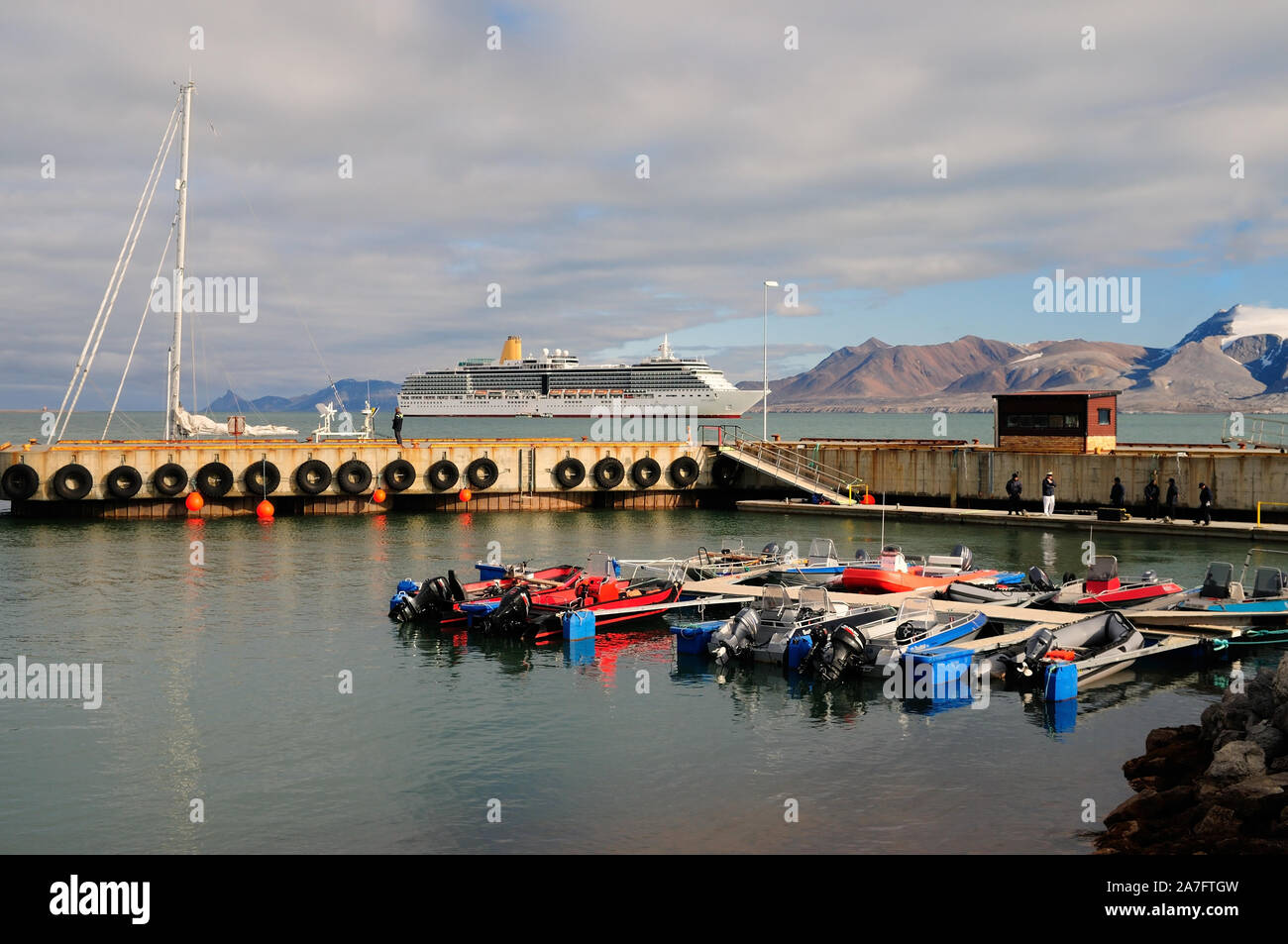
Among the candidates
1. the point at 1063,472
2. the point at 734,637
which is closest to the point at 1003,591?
the point at 734,637

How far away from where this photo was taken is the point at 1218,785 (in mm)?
A: 13211

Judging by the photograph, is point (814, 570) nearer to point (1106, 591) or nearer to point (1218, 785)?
point (1106, 591)

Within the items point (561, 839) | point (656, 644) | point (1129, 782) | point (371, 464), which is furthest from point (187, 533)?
point (1129, 782)

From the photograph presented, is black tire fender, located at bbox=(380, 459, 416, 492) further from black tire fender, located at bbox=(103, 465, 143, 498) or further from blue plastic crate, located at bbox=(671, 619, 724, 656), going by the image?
blue plastic crate, located at bbox=(671, 619, 724, 656)

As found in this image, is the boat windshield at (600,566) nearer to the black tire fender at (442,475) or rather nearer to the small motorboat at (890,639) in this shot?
the small motorboat at (890,639)

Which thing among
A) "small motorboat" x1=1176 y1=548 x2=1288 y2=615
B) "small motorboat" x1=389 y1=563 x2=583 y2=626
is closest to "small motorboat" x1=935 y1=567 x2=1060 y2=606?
"small motorboat" x1=1176 y1=548 x2=1288 y2=615

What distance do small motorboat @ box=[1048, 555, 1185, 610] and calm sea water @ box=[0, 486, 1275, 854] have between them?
2950 mm

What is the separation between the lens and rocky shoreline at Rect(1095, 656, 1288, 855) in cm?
1213

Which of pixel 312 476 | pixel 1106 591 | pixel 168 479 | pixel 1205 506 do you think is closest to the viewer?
pixel 1106 591

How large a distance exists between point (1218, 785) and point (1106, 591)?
13.4 metres

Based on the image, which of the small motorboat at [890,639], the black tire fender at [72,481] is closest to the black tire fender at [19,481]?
the black tire fender at [72,481]

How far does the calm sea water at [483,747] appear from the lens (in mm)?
13695

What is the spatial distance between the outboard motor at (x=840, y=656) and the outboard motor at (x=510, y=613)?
24.8 ft

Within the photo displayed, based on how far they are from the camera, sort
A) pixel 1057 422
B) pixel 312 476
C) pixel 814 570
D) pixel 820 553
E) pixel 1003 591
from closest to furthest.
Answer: pixel 1003 591 < pixel 814 570 < pixel 820 553 < pixel 1057 422 < pixel 312 476
